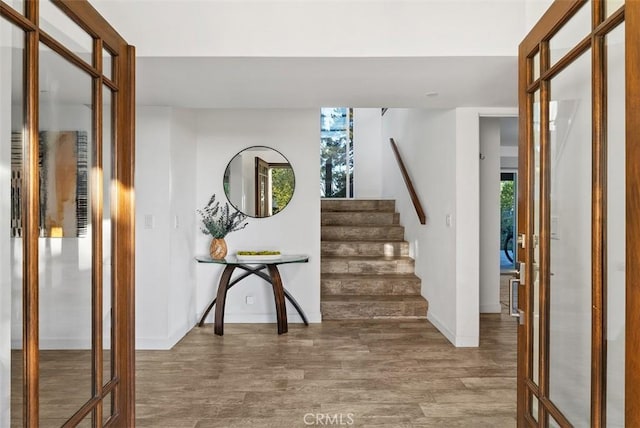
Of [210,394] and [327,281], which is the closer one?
[210,394]

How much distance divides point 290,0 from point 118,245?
61.0 inches

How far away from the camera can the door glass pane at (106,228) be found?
170 cm

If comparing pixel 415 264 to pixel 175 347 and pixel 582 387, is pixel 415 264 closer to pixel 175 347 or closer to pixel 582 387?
pixel 175 347

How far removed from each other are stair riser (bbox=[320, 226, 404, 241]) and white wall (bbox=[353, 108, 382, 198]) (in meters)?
1.85

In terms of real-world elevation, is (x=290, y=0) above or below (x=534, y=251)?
above

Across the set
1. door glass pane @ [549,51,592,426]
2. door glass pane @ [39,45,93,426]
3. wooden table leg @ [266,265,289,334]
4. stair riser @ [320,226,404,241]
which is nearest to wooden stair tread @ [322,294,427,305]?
wooden table leg @ [266,265,289,334]

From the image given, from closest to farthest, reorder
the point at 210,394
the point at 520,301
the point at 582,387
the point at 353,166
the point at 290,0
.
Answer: the point at 582,387 → the point at 520,301 → the point at 290,0 → the point at 210,394 → the point at 353,166

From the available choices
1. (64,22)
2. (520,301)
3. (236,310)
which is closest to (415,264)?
(236,310)

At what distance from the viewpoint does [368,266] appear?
16.4 feet

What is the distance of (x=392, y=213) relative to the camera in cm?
595

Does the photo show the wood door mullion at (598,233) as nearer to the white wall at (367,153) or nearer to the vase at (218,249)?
the vase at (218,249)

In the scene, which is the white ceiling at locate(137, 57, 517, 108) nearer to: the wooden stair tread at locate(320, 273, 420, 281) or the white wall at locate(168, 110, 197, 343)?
the white wall at locate(168, 110, 197, 343)

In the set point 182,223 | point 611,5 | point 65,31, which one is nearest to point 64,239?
point 65,31

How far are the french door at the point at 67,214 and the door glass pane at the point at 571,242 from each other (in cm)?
162
